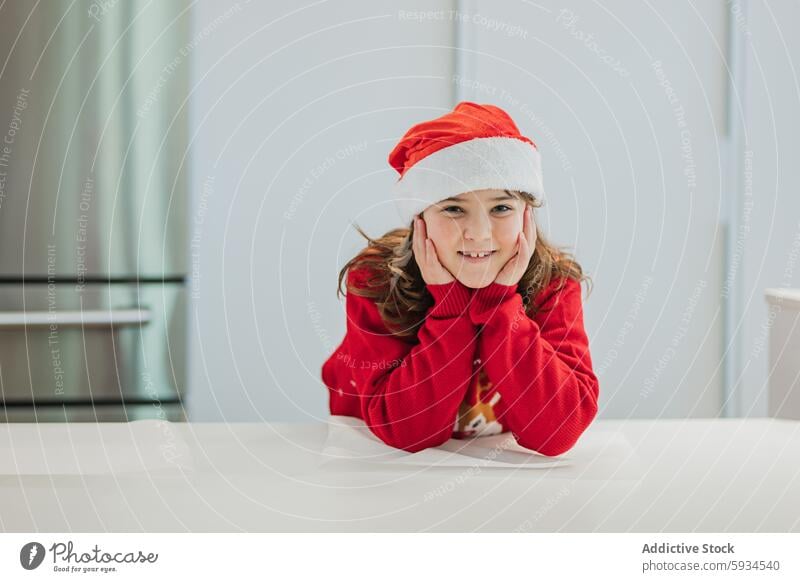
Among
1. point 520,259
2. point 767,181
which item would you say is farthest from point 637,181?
point 520,259

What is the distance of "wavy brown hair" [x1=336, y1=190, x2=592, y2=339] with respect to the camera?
699 millimetres

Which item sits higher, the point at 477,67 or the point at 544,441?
the point at 477,67

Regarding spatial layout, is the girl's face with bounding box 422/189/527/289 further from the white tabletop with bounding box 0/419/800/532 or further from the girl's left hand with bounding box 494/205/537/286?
the white tabletop with bounding box 0/419/800/532

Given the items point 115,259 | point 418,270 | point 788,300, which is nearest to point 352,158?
point 115,259

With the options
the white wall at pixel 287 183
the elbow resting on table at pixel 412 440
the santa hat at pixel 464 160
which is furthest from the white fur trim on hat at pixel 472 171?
the white wall at pixel 287 183

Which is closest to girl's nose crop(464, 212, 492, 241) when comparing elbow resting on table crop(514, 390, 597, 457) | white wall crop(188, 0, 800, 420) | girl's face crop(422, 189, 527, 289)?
girl's face crop(422, 189, 527, 289)

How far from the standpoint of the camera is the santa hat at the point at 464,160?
25.5 inches

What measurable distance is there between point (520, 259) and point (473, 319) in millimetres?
59

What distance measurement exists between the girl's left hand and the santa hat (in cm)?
3

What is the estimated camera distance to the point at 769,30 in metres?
0.84

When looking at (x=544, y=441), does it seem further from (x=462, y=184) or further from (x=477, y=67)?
(x=477, y=67)

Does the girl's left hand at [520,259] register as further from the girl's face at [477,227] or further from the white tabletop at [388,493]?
the white tabletop at [388,493]

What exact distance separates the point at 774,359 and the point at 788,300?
0.06 meters

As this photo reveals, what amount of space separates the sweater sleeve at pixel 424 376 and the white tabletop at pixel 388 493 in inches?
1.5
